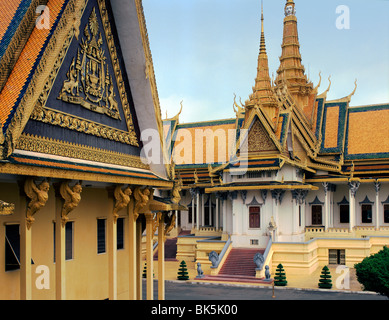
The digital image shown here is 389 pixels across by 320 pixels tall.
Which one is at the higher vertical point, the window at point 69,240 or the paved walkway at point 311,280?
the window at point 69,240

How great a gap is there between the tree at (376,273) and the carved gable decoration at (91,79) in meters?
10.4

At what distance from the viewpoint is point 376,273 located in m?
15.1

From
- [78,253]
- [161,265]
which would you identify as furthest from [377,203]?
[78,253]

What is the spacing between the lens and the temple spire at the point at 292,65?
1604 inches

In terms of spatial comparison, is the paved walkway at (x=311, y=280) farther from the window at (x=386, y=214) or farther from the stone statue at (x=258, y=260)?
the window at (x=386, y=214)

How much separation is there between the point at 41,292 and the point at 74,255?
1.10m

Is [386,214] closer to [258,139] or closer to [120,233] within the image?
[258,139]

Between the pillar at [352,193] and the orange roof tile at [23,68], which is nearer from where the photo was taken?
the orange roof tile at [23,68]

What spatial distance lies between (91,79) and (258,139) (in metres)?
24.0

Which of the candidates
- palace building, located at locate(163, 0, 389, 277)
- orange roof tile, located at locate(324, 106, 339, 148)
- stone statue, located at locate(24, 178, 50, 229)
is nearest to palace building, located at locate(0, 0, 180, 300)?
stone statue, located at locate(24, 178, 50, 229)

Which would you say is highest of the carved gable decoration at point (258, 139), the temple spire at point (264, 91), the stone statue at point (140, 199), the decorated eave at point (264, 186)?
the temple spire at point (264, 91)

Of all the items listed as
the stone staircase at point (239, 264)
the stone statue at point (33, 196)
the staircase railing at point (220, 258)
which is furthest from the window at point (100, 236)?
the staircase railing at point (220, 258)

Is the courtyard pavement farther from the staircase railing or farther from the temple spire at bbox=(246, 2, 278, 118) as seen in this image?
the temple spire at bbox=(246, 2, 278, 118)

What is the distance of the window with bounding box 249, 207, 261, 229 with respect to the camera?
30144 millimetres
